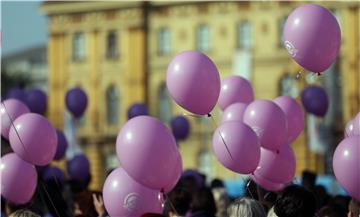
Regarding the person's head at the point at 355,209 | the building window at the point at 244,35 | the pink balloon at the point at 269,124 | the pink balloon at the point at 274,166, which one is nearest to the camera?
the person's head at the point at 355,209

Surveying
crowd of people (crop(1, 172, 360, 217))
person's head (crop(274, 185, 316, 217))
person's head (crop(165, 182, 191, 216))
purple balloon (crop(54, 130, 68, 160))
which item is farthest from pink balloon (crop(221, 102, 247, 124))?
person's head (crop(274, 185, 316, 217))

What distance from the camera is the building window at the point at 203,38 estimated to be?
4059cm

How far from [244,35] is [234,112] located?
1206 inches

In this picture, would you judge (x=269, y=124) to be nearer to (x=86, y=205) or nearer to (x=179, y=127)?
(x=86, y=205)

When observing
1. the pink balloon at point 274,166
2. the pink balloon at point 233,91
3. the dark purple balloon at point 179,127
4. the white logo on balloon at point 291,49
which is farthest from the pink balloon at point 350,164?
the dark purple balloon at point 179,127

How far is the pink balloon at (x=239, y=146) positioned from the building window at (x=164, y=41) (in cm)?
3353

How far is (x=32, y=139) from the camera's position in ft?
27.5

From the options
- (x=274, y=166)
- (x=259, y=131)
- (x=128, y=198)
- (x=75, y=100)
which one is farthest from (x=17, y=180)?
(x=75, y=100)

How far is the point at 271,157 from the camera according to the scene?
344 inches

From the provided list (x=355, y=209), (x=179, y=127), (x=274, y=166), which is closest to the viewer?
(x=355, y=209)

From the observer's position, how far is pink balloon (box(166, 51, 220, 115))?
7773 mm

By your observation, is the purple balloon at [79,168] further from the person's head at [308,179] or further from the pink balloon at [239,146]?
the pink balloon at [239,146]

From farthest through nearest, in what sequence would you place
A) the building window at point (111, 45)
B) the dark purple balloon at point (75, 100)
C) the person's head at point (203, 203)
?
the building window at point (111, 45) → the dark purple balloon at point (75, 100) → the person's head at point (203, 203)

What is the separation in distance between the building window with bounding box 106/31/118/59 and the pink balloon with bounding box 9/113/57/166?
34.0 metres
